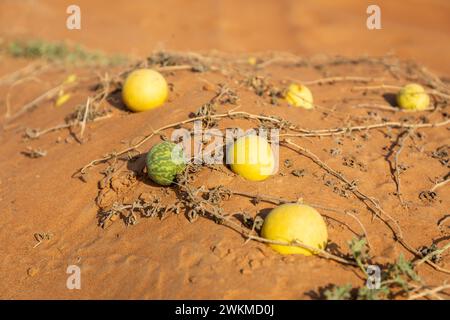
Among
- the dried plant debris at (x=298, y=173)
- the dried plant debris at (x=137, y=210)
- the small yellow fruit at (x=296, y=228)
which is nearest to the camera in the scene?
the small yellow fruit at (x=296, y=228)

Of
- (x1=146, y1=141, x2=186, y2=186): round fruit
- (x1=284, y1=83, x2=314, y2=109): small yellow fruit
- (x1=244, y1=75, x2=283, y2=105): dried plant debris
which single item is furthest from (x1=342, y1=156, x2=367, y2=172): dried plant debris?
(x1=146, y1=141, x2=186, y2=186): round fruit

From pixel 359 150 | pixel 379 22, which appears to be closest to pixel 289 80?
pixel 359 150

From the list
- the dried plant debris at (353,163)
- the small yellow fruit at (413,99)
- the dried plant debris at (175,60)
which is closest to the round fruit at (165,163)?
the dried plant debris at (353,163)

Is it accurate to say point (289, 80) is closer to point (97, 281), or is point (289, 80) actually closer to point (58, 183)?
point (58, 183)

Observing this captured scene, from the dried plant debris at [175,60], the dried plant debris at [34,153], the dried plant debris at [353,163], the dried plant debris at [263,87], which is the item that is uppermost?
the dried plant debris at [175,60]

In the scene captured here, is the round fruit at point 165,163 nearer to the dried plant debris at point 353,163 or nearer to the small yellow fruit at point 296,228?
the small yellow fruit at point 296,228

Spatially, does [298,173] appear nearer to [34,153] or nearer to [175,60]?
[175,60]
